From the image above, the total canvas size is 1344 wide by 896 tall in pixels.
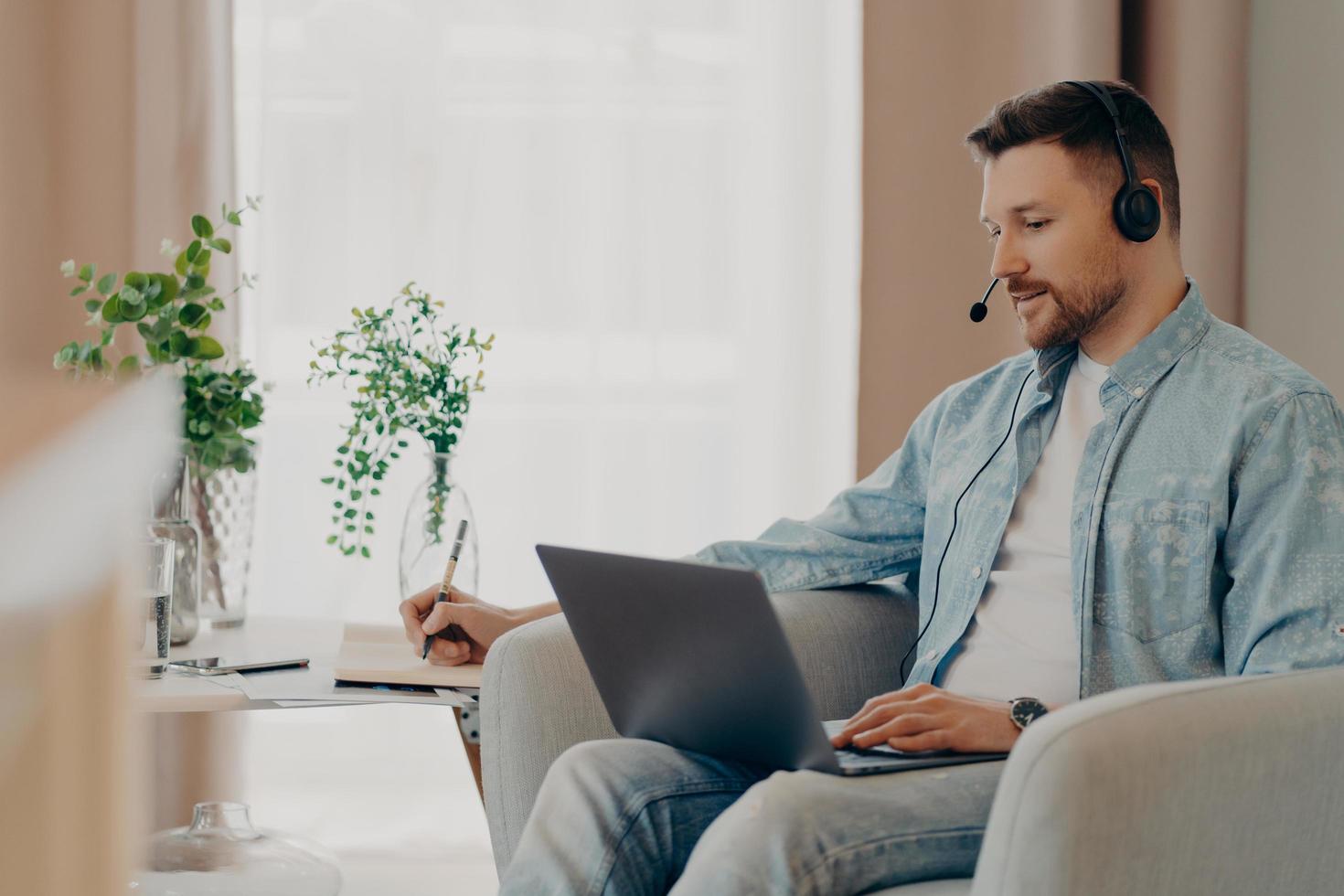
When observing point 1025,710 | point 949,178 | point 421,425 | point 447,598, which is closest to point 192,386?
point 421,425

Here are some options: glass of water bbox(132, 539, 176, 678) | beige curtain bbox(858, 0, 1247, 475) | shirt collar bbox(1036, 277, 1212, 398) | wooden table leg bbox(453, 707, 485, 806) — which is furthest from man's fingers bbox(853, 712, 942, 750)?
beige curtain bbox(858, 0, 1247, 475)

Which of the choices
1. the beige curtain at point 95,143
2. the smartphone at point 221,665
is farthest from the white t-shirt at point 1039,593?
the beige curtain at point 95,143

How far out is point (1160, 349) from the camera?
1356 millimetres

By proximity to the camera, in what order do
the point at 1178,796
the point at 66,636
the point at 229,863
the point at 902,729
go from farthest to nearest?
the point at 229,863, the point at 902,729, the point at 1178,796, the point at 66,636

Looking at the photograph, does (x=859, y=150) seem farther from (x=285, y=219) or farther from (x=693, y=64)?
(x=285, y=219)

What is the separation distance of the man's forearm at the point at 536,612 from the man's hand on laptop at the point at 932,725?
54 centimetres

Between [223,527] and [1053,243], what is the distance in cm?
114

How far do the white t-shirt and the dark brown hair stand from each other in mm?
205

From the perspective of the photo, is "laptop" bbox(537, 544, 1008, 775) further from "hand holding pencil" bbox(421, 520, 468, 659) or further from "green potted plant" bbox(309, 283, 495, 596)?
"green potted plant" bbox(309, 283, 495, 596)

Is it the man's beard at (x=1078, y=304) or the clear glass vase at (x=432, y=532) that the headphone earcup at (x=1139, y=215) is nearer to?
the man's beard at (x=1078, y=304)

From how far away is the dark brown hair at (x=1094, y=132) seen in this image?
4.46ft

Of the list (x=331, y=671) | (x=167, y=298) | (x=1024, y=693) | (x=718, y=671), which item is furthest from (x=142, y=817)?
(x=167, y=298)

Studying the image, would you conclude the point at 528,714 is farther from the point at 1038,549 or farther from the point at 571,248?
the point at 571,248

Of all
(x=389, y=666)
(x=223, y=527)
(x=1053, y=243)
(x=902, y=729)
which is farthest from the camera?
(x=223, y=527)
